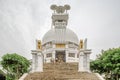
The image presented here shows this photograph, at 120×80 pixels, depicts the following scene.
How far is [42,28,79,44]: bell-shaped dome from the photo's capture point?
39.9m

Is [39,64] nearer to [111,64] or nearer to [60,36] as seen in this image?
[111,64]

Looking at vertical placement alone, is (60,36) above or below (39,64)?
above

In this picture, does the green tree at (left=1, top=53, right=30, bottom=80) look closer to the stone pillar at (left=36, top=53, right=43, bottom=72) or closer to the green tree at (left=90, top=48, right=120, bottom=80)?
the stone pillar at (left=36, top=53, right=43, bottom=72)

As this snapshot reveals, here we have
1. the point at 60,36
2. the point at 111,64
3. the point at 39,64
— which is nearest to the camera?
the point at 111,64

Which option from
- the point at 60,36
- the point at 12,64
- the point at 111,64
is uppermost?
the point at 60,36

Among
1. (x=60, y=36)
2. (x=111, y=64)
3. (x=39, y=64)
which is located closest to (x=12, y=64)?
(x=39, y=64)

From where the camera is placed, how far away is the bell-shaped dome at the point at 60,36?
39925 millimetres

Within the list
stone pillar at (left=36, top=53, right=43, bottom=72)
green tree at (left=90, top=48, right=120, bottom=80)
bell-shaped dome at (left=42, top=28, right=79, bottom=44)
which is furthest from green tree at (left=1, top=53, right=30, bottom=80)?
bell-shaped dome at (left=42, top=28, right=79, bottom=44)

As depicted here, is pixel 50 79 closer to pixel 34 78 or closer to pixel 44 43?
pixel 34 78

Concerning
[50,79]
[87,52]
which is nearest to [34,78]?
[50,79]

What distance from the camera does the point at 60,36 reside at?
40719 mm

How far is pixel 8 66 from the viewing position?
30.1 meters

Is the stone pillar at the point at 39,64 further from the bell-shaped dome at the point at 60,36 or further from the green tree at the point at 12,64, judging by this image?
the bell-shaped dome at the point at 60,36

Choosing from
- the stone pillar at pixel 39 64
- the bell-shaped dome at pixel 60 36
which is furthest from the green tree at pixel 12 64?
the bell-shaped dome at pixel 60 36
